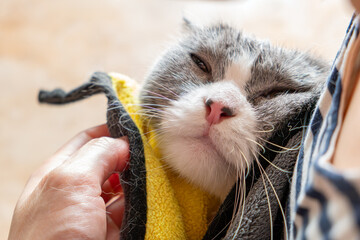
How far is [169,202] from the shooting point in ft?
2.70

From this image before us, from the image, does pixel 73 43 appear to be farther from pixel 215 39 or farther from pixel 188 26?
pixel 215 39

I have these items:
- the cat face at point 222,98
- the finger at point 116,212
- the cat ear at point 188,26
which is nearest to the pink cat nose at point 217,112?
the cat face at point 222,98

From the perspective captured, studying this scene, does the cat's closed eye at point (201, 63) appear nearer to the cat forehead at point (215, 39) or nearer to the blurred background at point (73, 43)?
the cat forehead at point (215, 39)

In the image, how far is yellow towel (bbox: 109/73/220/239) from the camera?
0.78 m

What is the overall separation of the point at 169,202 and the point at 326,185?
48 centimetres

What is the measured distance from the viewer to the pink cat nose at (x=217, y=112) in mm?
735

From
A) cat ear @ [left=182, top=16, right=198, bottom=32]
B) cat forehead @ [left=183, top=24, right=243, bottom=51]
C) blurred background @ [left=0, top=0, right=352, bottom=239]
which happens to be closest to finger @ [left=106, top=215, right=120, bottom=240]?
cat forehead @ [left=183, top=24, right=243, bottom=51]

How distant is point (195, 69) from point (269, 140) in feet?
0.94

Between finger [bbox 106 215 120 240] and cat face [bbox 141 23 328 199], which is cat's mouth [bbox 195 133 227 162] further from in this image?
finger [bbox 106 215 120 240]

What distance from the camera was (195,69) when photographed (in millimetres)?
916

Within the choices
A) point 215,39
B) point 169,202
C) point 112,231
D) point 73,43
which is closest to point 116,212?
point 112,231

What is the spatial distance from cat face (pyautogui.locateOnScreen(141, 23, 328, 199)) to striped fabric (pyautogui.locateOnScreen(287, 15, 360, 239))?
0.58 feet

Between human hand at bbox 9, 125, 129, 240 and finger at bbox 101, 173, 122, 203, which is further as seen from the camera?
finger at bbox 101, 173, 122, 203

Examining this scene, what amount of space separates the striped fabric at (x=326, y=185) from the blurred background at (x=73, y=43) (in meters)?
1.20
